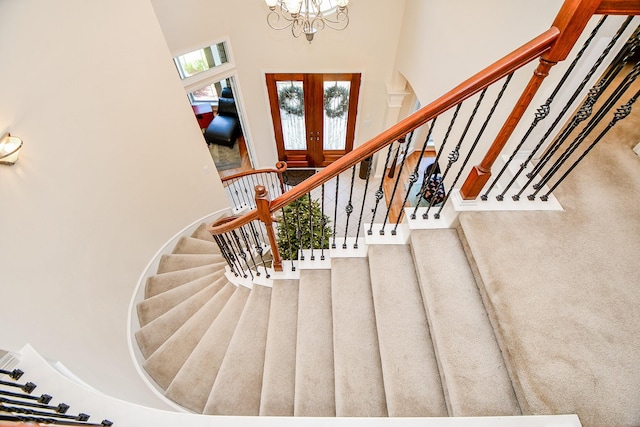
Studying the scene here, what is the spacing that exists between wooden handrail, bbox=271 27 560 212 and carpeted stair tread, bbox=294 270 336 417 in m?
0.86

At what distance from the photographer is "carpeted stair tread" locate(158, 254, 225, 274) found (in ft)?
11.6

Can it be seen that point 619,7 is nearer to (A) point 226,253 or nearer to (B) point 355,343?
(B) point 355,343

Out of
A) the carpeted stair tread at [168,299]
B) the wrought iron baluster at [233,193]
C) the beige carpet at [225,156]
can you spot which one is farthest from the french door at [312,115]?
the carpeted stair tread at [168,299]

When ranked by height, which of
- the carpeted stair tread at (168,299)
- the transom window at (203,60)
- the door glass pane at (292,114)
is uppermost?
the door glass pane at (292,114)

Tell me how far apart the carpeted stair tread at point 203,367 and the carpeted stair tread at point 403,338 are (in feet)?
4.73

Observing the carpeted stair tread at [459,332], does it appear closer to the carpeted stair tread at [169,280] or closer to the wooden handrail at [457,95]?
the wooden handrail at [457,95]

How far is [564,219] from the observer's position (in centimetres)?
175

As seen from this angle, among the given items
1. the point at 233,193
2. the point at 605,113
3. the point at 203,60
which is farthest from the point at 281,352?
the point at 203,60

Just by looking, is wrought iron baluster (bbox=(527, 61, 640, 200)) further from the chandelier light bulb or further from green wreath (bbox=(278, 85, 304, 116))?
green wreath (bbox=(278, 85, 304, 116))

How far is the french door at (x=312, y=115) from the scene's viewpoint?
5.15 meters

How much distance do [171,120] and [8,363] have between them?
258 cm

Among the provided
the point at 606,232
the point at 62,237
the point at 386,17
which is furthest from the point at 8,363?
the point at 386,17

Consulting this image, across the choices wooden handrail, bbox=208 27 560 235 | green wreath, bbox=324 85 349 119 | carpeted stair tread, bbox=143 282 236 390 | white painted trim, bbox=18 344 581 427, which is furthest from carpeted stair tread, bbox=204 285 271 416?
green wreath, bbox=324 85 349 119

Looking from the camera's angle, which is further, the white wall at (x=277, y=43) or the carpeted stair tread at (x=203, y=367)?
the white wall at (x=277, y=43)
